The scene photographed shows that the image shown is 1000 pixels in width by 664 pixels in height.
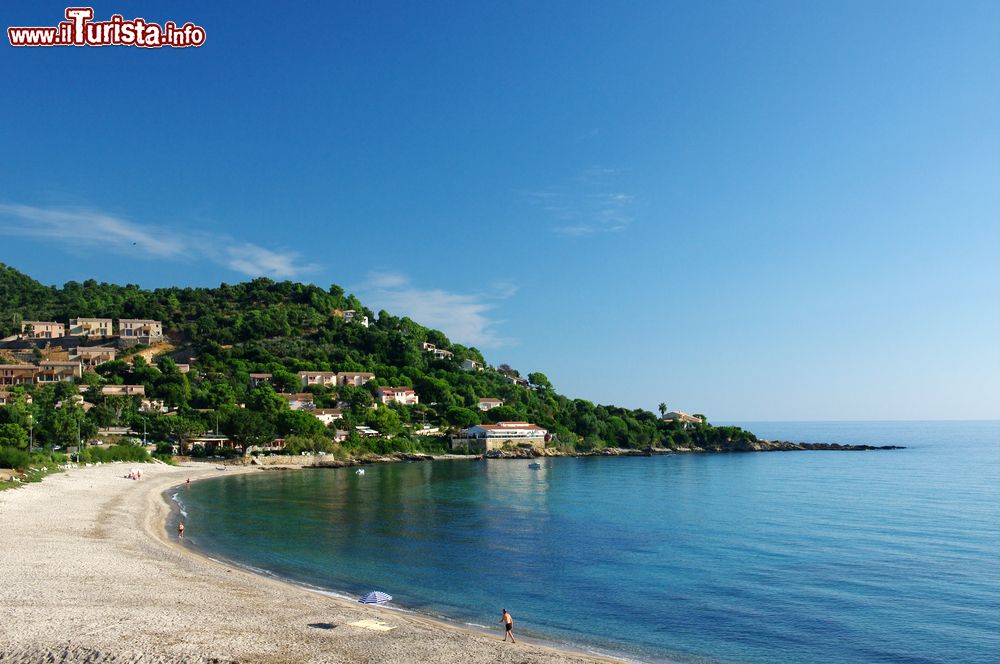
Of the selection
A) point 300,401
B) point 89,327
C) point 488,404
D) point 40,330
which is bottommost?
point 488,404

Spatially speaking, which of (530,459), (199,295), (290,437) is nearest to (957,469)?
(530,459)

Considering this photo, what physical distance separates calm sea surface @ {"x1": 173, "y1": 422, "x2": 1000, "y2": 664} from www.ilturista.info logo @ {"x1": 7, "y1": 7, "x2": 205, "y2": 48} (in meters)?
24.8

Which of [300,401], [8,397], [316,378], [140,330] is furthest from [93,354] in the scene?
[300,401]

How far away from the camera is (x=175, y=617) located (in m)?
19.0

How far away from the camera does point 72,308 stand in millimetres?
162750

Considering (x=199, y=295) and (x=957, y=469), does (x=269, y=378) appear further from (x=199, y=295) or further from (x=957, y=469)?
(x=957, y=469)

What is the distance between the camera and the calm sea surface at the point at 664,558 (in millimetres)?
21453

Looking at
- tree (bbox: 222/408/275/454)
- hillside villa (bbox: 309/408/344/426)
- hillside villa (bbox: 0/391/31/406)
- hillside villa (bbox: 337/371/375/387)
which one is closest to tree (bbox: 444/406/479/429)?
hillside villa (bbox: 337/371/375/387)

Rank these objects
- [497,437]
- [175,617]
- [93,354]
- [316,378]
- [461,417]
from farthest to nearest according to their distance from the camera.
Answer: [316,378] → [93,354] → [461,417] → [497,437] → [175,617]

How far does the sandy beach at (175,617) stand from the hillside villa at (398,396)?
95072 millimetres

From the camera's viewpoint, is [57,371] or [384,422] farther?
[57,371]

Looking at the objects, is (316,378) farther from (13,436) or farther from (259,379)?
(13,436)

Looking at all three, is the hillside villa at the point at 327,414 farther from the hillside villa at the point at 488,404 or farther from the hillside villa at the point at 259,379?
the hillside villa at the point at 488,404

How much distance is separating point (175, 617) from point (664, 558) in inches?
891
